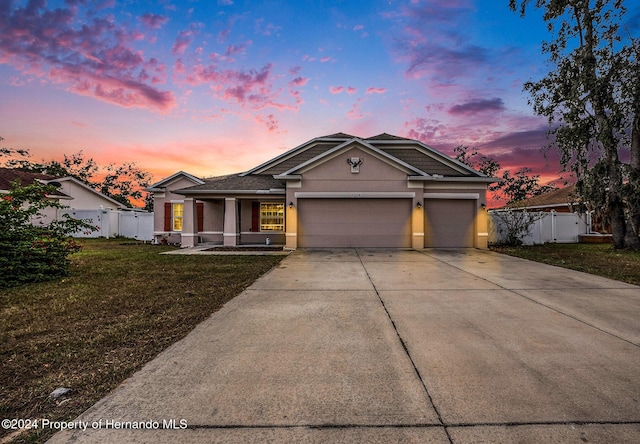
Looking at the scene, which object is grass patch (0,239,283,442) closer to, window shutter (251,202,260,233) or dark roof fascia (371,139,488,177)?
window shutter (251,202,260,233)

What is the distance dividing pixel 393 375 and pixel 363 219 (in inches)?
446

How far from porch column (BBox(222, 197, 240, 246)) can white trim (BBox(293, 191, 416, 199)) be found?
354cm

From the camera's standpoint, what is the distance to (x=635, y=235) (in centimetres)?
1355

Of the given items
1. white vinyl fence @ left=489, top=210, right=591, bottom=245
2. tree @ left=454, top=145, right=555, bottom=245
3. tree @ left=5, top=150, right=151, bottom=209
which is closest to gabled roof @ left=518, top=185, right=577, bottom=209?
tree @ left=454, top=145, right=555, bottom=245

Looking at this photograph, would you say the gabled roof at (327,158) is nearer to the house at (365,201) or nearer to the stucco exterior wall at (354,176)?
the house at (365,201)

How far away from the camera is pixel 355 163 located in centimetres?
1345

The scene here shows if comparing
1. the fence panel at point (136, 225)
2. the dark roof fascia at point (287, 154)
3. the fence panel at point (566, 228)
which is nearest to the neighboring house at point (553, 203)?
the fence panel at point (566, 228)

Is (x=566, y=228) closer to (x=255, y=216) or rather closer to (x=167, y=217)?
(x=255, y=216)

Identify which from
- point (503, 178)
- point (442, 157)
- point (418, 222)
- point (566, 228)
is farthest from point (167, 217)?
point (503, 178)

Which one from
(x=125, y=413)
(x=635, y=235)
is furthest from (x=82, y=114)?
(x=635, y=235)

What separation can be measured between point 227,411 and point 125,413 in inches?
30.9

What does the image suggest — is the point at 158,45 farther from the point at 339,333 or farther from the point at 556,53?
the point at 556,53

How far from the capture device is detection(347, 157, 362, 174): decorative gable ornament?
13.4 m

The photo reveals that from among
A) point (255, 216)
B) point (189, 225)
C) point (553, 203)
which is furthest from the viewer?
point (553, 203)
